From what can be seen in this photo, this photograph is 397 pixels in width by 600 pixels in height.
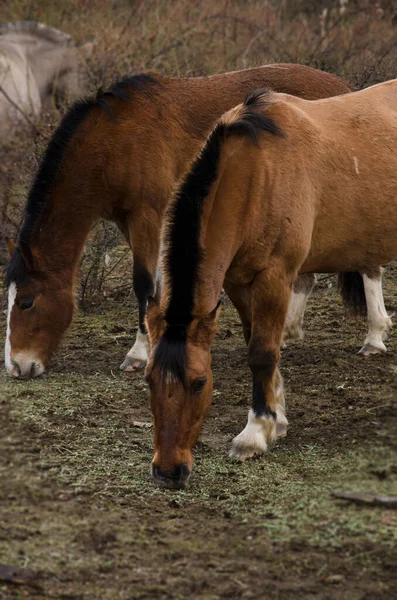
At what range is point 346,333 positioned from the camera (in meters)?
7.21

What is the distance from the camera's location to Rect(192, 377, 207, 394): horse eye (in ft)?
14.0

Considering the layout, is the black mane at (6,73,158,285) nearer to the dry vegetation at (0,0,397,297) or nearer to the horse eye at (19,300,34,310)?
the horse eye at (19,300,34,310)

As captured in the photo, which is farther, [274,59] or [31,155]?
[274,59]

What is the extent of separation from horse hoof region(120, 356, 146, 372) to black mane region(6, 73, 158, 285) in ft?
3.25

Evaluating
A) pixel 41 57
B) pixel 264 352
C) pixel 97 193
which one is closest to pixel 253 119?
pixel 264 352

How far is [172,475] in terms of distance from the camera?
4227 mm

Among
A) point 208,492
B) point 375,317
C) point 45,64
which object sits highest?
point 208,492

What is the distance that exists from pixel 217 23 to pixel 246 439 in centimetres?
1018

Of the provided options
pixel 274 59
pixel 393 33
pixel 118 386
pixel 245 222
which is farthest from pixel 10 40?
pixel 245 222

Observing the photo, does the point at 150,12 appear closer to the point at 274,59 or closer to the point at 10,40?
the point at 10,40

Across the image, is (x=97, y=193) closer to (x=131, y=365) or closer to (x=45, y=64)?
(x=131, y=365)

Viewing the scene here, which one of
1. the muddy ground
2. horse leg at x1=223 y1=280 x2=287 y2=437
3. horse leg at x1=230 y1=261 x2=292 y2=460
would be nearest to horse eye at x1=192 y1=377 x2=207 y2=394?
the muddy ground

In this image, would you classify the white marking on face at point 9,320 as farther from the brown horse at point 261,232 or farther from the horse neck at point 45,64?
the horse neck at point 45,64

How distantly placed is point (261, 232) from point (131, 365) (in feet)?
6.80
